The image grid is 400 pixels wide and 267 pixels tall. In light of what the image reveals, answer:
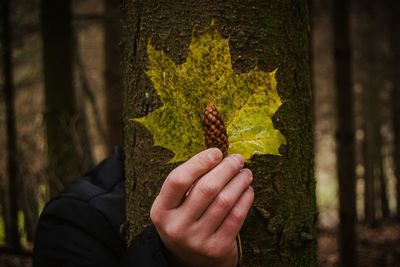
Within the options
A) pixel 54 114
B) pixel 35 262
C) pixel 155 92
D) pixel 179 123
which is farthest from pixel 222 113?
pixel 54 114

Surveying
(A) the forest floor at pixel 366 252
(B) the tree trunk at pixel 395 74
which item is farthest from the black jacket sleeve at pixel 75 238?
(B) the tree trunk at pixel 395 74

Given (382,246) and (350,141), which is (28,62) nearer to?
(350,141)

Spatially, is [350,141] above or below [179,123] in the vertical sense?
below

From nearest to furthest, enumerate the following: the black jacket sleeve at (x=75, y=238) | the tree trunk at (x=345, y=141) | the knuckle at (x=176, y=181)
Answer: the knuckle at (x=176, y=181) → the black jacket sleeve at (x=75, y=238) → the tree trunk at (x=345, y=141)

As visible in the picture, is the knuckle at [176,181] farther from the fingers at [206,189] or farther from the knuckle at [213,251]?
the knuckle at [213,251]

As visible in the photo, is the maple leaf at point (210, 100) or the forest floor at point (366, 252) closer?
the maple leaf at point (210, 100)

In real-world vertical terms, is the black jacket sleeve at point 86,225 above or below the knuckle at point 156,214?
below

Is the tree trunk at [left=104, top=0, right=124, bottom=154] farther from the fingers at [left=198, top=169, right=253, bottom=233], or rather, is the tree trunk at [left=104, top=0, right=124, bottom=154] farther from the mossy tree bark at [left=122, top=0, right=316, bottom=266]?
the fingers at [left=198, top=169, right=253, bottom=233]
